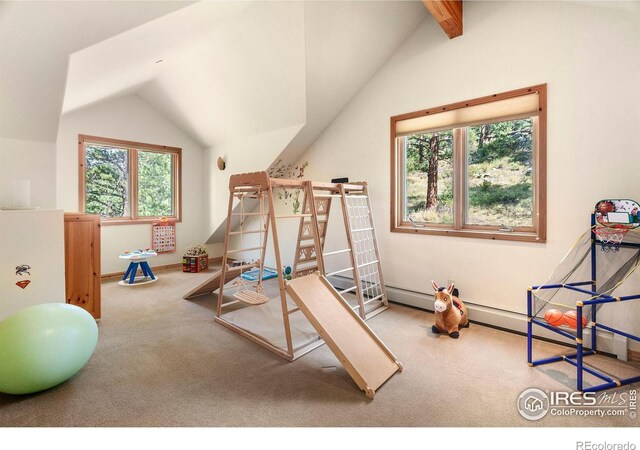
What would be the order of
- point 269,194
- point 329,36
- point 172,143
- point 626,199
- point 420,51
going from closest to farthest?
point 626,199
point 269,194
point 329,36
point 420,51
point 172,143

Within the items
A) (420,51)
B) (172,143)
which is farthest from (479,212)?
(172,143)

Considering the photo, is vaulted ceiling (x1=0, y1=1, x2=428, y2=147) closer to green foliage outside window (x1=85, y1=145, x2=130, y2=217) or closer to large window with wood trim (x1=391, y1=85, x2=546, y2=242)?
green foliage outside window (x1=85, y1=145, x2=130, y2=217)

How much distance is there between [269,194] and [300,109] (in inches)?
77.1

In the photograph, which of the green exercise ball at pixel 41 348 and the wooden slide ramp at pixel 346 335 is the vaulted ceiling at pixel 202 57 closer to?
the green exercise ball at pixel 41 348

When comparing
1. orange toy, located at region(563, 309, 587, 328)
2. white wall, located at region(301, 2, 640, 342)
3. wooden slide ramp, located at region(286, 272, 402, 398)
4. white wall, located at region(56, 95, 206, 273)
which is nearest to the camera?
wooden slide ramp, located at region(286, 272, 402, 398)

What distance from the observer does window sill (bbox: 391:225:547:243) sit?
297cm

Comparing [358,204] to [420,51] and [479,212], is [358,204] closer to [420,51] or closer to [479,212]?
[479,212]

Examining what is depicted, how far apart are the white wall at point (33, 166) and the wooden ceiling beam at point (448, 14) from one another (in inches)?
158

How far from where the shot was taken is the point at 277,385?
84.0 inches

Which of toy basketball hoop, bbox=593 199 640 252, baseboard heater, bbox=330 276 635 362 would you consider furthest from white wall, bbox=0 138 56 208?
toy basketball hoop, bbox=593 199 640 252

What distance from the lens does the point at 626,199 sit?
94.8 inches

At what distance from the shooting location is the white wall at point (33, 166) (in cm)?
290

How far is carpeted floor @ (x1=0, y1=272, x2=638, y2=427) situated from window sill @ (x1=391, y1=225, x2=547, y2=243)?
3.05ft

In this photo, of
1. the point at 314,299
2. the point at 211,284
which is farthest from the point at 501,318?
the point at 211,284
